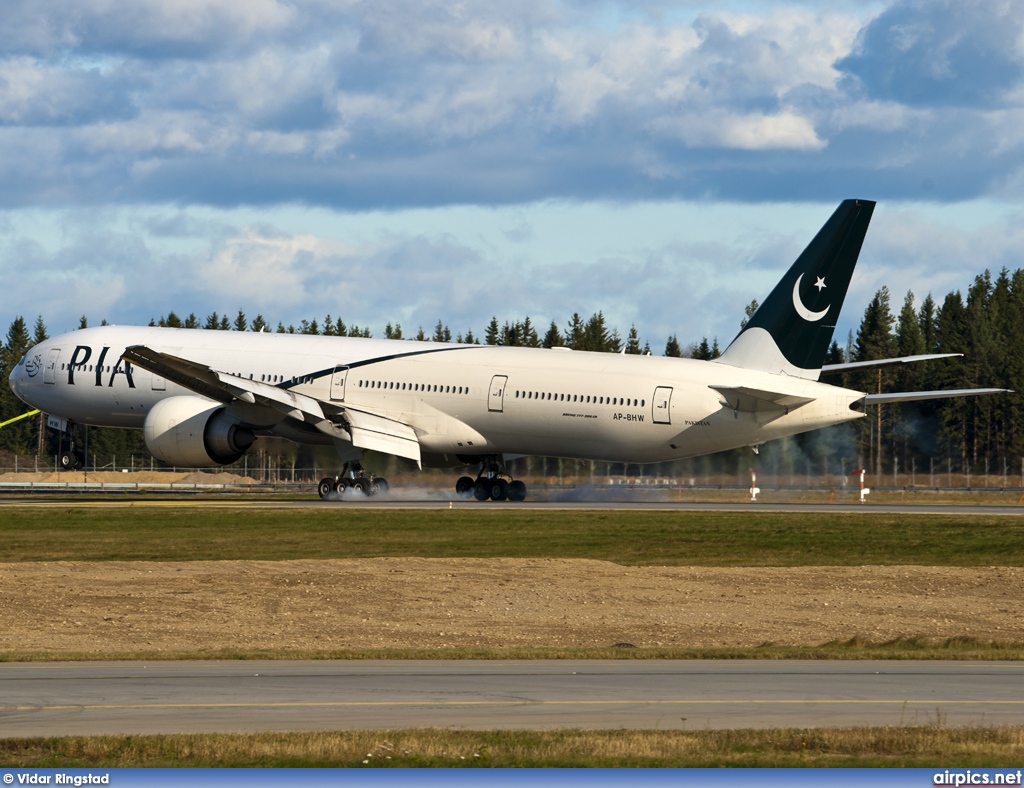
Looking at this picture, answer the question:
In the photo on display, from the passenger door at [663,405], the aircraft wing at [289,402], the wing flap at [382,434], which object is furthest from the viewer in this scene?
the wing flap at [382,434]

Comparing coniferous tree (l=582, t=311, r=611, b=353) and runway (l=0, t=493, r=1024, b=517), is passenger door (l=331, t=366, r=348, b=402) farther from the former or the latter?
coniferous tree (l=582, t=311, r=611, b=353)

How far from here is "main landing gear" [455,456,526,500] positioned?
51.9 meters

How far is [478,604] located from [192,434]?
23909mm

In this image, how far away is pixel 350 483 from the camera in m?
50.5

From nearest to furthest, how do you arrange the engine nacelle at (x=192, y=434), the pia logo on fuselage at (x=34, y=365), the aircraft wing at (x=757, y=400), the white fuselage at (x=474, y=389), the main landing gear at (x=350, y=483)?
the aircraft wing at (x=757, y=400) → the white fuselage at (x=474, y=389) → the engine nacelle at (x=192, y=434) → the main landing gear at (x=350, y=483) → the pia logo on fuselage at (x=34, y=365)

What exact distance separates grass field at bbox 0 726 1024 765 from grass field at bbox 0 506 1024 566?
69.1ft

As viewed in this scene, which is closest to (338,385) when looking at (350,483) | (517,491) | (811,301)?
(350,483)

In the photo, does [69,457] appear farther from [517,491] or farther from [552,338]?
[552,338]

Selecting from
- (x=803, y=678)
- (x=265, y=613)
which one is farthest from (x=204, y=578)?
(x=803, y=678)

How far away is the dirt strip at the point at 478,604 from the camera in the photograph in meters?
24.0

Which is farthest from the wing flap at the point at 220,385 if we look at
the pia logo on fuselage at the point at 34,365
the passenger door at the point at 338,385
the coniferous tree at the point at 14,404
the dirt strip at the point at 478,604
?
the coniferous tree at the point at 14,404

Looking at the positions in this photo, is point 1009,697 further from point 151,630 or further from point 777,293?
point 777,293

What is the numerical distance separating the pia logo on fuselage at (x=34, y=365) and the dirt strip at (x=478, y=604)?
2483 cm

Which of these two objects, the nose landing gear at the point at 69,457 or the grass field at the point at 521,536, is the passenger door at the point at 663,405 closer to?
the grass field at the point at 521,536
